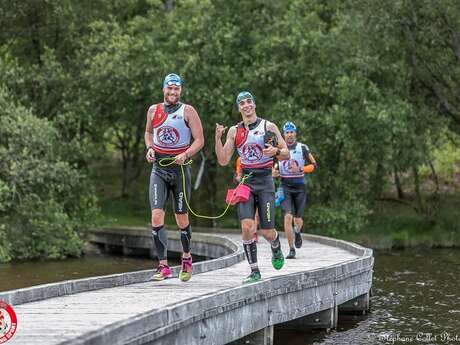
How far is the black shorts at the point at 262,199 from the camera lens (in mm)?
14234

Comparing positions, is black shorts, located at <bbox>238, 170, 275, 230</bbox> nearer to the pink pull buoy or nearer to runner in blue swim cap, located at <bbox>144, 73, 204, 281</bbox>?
the pink pull buoy

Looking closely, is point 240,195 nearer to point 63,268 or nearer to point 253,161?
point 253,161

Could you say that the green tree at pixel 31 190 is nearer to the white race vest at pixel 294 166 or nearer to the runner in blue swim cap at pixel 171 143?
the white race vest at pixel 294 166

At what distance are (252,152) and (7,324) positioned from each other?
5.14 meters

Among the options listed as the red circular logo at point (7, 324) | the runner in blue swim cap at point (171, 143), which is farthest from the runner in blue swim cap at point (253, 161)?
the red circular logo at point (7, 324)

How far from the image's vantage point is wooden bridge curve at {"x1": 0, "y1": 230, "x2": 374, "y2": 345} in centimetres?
1021

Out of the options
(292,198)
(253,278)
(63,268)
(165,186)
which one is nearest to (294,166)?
(292,198)

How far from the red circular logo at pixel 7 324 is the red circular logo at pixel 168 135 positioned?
162 inches

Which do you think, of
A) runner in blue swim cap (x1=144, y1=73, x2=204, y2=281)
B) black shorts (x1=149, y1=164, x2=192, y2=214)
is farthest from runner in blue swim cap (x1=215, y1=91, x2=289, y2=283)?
black shorts (x1=149, y1=164, x2=192, y2=214)

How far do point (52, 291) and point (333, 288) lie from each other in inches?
221

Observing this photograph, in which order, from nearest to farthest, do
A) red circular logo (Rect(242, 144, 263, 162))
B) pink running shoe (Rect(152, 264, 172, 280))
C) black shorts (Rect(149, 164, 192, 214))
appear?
red circular logo (Rect(242, 144, 263, 162)) < black shorts (Rect(149, 164, 192, 214)) < pink running shoe (Rect(152, 264, 172, 280))

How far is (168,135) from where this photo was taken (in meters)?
14.3

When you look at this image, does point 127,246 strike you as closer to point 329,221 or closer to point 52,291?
point 329,221

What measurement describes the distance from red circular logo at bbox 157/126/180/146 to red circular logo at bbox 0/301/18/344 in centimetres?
411
